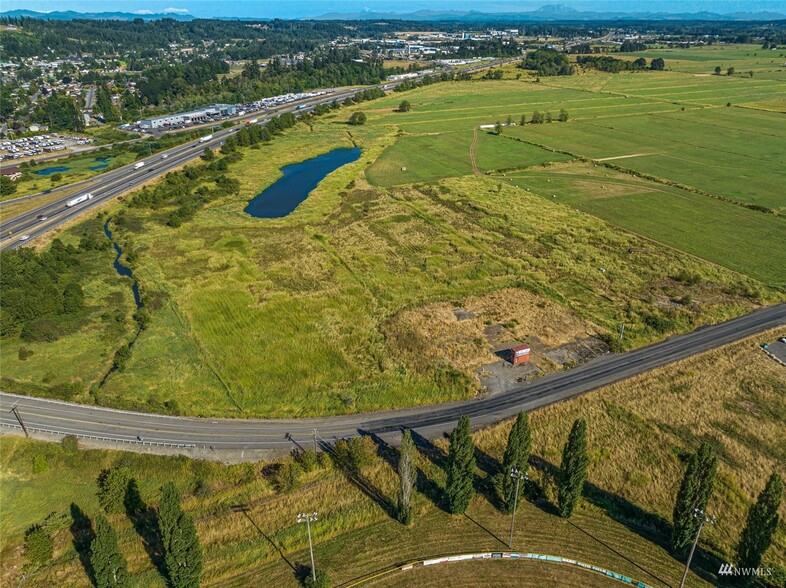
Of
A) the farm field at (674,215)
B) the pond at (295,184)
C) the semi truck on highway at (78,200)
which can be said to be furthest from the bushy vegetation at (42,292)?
the farm field at (674,215)

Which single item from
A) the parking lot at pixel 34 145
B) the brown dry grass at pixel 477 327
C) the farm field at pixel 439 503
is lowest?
the farm field at pixel 439 503

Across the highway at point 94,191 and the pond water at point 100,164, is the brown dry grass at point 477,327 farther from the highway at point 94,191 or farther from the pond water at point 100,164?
the pond water at point 100,164

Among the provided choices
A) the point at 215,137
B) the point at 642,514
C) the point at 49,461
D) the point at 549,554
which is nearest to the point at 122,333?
the point at 49,461

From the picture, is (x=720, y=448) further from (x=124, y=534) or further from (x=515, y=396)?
(x=124, y=534)

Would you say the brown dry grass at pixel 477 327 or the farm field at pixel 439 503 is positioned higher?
the brown dry grass at pixel 477 327

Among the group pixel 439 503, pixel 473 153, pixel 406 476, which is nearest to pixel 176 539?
pixel 406 476

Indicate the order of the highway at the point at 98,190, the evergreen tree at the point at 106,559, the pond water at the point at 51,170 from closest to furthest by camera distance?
the evergreen tree at the point at 106,559, the highway at the point at 98,190, the pond water at the point at 51,170
